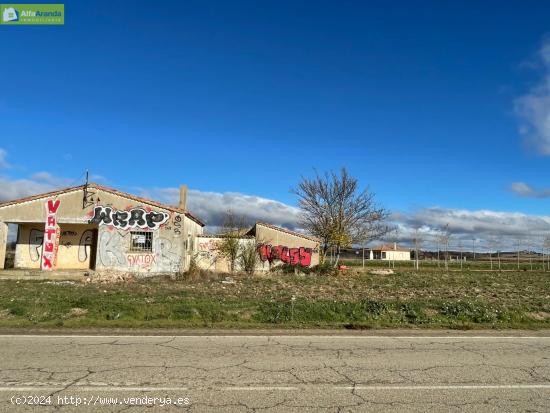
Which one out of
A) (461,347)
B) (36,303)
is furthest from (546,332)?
(36,303)

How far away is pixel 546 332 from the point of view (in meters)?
10.9

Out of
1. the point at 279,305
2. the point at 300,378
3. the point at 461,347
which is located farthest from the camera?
the point at 279,305

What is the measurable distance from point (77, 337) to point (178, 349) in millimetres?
2532

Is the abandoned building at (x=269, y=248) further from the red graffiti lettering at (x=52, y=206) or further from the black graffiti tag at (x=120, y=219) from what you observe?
the red graffiti lettering at (x=52, y=206)

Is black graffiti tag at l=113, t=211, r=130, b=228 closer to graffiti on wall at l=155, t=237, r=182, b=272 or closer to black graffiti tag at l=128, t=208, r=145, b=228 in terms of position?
black graffiti tag at l=128, t=208, r=145, b=228

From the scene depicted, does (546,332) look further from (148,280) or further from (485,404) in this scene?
(148,280)

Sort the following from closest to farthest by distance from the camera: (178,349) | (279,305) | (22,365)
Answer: (22,365) → (178,349) → (279,305)

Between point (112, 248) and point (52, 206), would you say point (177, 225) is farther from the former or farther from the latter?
point (52, 206)

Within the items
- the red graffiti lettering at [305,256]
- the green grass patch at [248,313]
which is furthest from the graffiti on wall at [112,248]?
the red graffiti lettering at [305,256]

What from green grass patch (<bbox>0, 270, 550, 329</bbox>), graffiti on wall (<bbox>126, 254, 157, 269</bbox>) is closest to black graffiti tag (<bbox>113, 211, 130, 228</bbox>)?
graffiti on wall (<bbox>126, 254, 157, 269</bbox>)

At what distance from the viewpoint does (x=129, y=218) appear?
25.4m

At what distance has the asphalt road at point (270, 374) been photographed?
210 inches

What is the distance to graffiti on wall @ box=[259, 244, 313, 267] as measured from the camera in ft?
106

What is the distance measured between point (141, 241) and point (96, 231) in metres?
3.68
